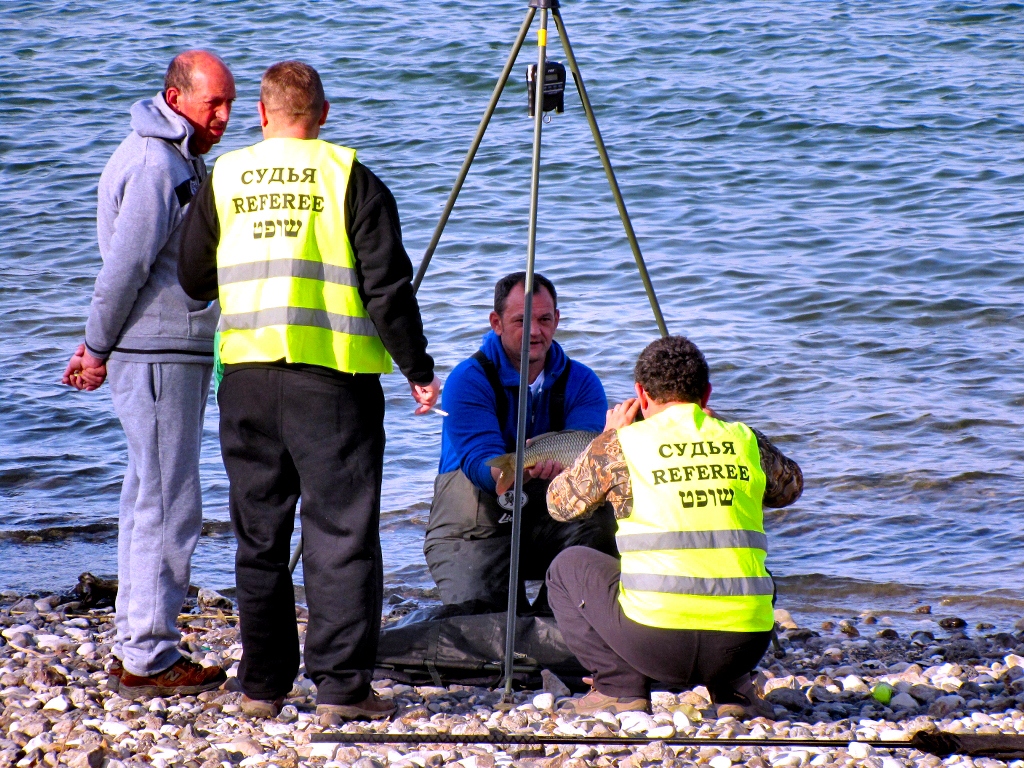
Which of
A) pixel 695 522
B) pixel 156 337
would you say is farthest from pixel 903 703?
pixel 156 337

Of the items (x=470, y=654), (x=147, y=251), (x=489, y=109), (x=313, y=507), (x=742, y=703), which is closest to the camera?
(x=313, y=507)

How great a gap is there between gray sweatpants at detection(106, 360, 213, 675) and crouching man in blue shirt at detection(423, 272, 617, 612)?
1177mm

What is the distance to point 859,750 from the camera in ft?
11.1

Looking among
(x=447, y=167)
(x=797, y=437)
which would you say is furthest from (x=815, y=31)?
(x=797, y=437)

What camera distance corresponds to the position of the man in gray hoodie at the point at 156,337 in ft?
11.7

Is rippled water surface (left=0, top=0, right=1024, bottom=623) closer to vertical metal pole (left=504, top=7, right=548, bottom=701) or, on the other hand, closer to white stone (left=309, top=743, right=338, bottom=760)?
vertical metal pole (left=504, top=7, right=548, bottom=701)

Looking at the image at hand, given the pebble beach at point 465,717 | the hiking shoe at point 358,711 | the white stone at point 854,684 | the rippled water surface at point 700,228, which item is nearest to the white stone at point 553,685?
the pebble beach at point 465,717

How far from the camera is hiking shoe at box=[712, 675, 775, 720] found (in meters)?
3.73

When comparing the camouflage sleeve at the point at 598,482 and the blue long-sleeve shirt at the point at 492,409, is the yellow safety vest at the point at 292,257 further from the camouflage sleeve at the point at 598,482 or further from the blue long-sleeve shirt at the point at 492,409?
the blue long-sleeve shirt at the point at 492,409

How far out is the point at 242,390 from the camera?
11.3ft

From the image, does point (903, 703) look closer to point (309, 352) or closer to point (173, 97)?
point (309, 352)

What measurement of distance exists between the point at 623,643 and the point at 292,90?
1.78 meters

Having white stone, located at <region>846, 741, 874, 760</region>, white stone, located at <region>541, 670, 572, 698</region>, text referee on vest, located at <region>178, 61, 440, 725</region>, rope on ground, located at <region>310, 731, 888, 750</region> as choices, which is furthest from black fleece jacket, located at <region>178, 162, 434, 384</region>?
white stone, located at <region>846, 741, 874, 760</region>

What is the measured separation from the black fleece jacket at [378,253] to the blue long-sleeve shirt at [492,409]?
1.24 metres
